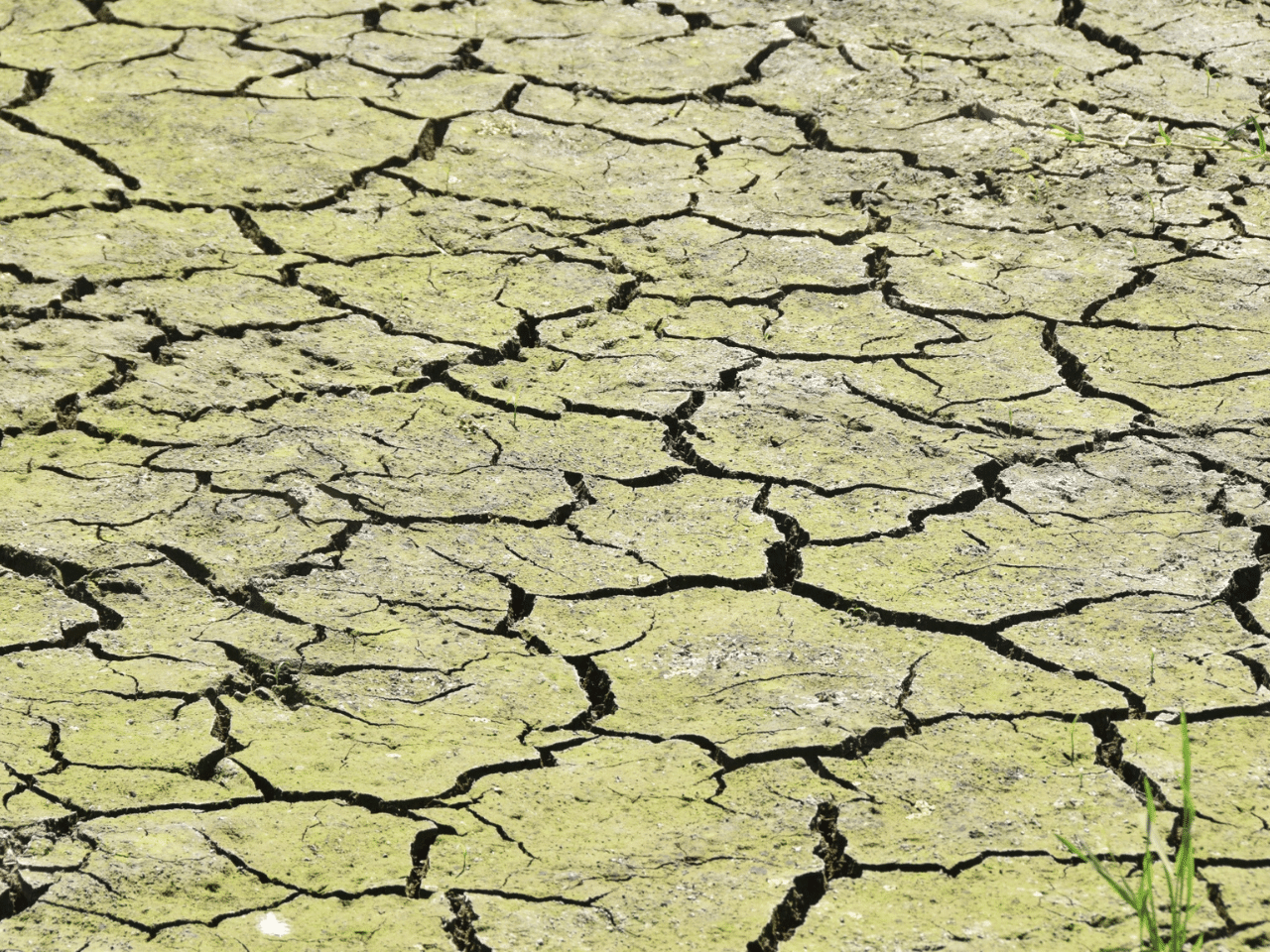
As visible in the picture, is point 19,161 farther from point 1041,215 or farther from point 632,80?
point 1041,215

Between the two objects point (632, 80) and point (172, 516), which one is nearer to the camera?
point (172, 516)

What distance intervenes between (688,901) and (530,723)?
0.50 m

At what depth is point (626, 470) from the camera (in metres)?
3.47

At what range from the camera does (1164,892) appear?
231cm

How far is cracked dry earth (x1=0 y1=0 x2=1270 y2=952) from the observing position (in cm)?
246

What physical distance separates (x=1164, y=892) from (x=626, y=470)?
1541mm

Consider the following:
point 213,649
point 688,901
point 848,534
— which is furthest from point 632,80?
point 688,901

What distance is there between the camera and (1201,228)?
173 inches

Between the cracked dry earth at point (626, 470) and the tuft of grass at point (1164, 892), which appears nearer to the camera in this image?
the tuft of grass at point (1164, 892)

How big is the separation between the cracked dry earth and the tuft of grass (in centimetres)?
7

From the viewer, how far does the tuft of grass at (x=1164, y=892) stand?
2.03m

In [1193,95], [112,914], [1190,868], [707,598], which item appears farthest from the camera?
[1193,95]

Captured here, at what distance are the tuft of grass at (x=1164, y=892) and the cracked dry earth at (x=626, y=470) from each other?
7 cm

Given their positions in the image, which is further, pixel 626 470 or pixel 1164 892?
pixel 626 470
